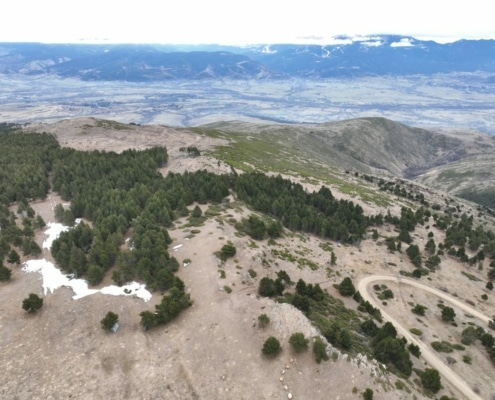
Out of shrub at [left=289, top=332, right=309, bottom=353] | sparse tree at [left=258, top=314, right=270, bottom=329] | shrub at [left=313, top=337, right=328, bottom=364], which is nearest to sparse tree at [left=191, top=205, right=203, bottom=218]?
sparse tree at [left=258, top=314, right=270, bottom=329]

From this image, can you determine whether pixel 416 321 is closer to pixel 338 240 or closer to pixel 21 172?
pixel 338 240

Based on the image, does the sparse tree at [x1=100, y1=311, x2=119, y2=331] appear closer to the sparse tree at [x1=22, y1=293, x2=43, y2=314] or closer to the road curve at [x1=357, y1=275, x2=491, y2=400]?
the sparse tree at [x1=22, y1=293, x2=43, y2=314]

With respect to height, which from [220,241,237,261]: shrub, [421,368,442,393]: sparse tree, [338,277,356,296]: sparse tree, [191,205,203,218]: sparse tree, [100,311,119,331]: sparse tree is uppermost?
[100,311,119,331]: sparse tree

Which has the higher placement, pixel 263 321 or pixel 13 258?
pixel 263 321

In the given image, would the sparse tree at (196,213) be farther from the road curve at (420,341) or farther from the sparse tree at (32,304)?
the road curve at (420,341)

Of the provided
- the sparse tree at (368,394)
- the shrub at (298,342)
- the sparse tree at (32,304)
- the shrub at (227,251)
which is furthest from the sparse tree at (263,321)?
the sparse tree at (32,304)

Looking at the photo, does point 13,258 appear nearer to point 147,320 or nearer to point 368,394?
point 147,320

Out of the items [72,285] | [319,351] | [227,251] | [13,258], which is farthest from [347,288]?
[13,258]

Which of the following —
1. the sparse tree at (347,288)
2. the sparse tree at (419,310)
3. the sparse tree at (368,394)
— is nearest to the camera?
the sparse tree at (368,394)
